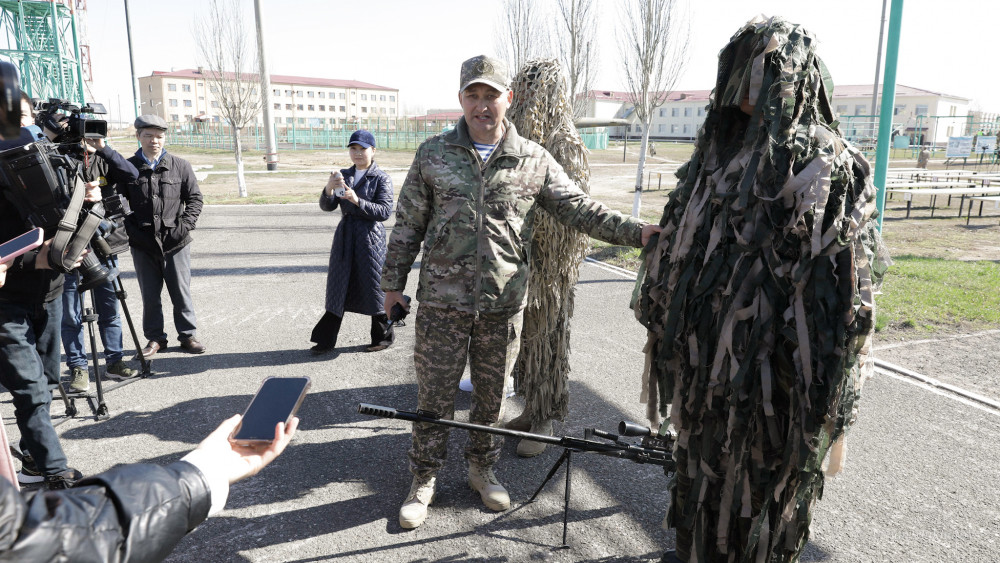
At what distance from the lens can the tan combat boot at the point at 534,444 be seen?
3.78 metres

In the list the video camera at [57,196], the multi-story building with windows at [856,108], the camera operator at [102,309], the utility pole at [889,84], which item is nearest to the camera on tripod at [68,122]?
the video camera at [57,196]

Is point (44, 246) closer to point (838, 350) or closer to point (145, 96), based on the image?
point (838, 350)

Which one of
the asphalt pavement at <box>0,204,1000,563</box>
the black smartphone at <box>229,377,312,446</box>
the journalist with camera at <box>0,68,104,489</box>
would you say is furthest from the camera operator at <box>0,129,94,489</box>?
the black smartphone at <box>229,377,312,446</box>

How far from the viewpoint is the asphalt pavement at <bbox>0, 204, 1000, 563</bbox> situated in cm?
292

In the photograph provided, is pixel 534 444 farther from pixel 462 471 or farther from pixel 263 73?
pixel 263 73

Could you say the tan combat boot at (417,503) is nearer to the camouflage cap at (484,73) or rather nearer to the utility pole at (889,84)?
the camouflage cap at (484,73)

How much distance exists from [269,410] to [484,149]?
1.88 metres

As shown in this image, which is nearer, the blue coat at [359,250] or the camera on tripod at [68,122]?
the camera on tripod at [68,122]

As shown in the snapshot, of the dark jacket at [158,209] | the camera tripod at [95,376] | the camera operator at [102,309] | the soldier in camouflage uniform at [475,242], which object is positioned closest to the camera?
the soldier in camouflage uniform at [475,242]

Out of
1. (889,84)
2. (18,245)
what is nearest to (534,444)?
(18,245)

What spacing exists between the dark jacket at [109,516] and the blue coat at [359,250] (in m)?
4.08

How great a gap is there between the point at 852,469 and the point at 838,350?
2020mm

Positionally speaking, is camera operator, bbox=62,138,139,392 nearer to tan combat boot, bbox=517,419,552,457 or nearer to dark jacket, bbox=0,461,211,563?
tan combat boot, bbox=517,419,552,457

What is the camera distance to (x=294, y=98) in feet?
271
